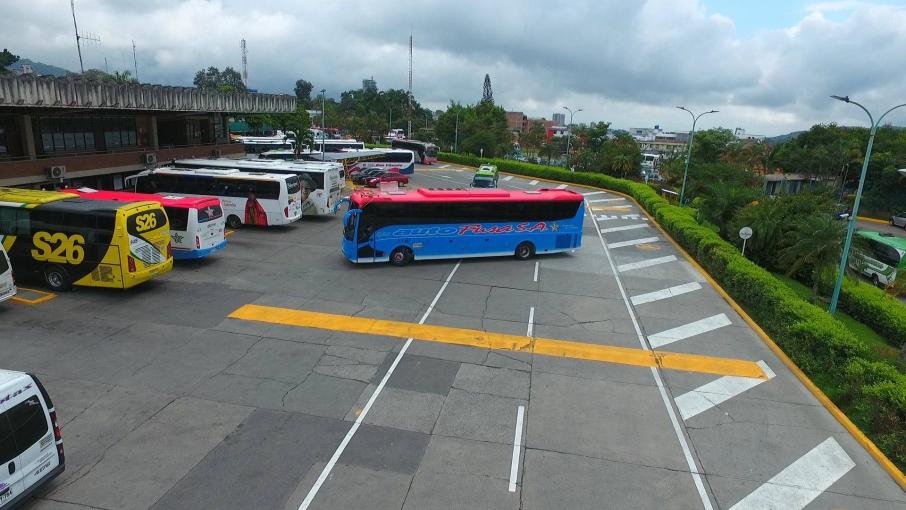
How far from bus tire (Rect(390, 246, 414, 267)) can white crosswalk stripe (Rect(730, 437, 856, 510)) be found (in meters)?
15.2

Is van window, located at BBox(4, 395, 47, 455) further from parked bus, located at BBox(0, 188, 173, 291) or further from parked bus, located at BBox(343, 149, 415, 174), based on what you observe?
parked bus, located at BBox(343, 149, 415, 174)

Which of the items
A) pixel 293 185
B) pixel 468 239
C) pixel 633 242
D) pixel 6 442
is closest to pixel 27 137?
pixel 293 185

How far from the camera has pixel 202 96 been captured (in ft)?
117

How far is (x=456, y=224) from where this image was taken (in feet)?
73.9

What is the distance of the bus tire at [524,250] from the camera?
78.8 ft

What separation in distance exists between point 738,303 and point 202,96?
3366 cm

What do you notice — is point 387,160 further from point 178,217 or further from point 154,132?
point 178,217

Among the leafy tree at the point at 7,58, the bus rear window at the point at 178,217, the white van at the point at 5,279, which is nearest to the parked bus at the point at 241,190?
the bus rear window at the point at 178,217

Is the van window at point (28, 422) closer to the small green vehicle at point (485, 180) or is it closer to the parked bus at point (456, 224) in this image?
the parked bus at point (456, 224)

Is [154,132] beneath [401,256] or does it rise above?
above

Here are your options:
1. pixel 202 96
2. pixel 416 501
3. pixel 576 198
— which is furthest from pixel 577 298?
pixel 202 96

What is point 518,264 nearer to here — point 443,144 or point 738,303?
point 738,303

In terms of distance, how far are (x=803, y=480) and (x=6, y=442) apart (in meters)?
12.5

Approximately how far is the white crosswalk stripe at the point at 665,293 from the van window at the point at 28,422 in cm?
1658
